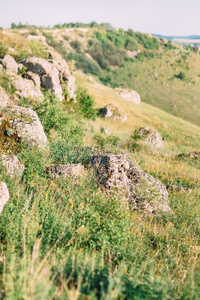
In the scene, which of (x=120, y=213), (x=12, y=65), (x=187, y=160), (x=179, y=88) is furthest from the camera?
(x=179, y=88)

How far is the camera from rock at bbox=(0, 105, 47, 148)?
239 inches

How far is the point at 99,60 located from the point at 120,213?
233 feet

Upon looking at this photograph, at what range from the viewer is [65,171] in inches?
209

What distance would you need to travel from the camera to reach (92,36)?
267ft

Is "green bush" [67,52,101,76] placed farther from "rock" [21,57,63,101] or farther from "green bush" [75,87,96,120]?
"rock" [21,57,63,101]

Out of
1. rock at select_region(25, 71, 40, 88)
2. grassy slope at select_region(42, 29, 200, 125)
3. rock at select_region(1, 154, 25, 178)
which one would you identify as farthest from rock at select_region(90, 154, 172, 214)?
grassy slope at select_region(42, 29, 200, 125)

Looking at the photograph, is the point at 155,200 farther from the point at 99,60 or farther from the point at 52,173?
the point at 99,60

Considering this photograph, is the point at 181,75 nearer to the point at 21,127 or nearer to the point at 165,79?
the point at 165,79

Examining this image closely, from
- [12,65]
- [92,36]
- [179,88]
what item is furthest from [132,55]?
[12,65]

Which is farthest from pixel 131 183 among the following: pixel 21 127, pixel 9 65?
pixel 9 65

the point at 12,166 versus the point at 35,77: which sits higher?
the point at 35,77

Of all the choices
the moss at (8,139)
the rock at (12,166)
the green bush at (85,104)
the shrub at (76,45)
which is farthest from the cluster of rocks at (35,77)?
the shrub at (76,45)

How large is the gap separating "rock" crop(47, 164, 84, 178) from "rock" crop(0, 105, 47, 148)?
3.12ft

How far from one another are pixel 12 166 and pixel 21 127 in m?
1.62
